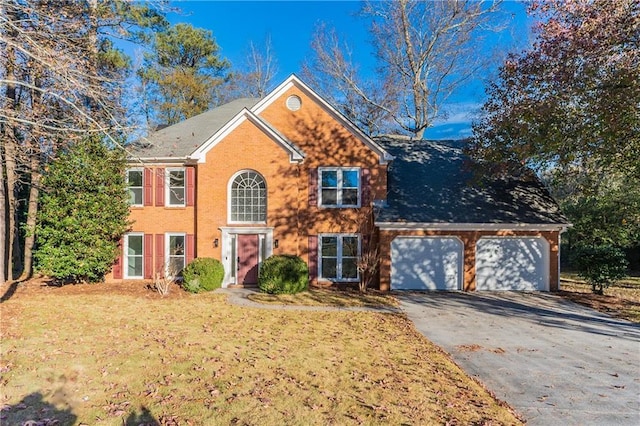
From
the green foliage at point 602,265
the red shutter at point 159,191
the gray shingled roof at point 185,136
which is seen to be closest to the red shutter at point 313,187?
the gray shingled roof at point 185,136

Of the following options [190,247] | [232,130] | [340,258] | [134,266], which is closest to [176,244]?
[190,247]

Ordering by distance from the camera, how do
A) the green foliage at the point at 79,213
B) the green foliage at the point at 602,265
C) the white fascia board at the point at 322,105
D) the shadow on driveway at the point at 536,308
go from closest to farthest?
1. the shadow on driveway at the point at 536,308
2. the green foliage at the point at 79,213
3. the green foliage at the point at 602,265
4. the white fascia board at the point at 322,105

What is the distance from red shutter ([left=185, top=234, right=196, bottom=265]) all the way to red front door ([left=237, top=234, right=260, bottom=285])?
2.02 meters

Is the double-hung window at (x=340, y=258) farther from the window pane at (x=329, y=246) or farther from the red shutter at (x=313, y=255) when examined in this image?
the red shutter at (x=313, y=255)

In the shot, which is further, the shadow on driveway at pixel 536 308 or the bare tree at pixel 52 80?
the shadow on driveway at pixel 536 308

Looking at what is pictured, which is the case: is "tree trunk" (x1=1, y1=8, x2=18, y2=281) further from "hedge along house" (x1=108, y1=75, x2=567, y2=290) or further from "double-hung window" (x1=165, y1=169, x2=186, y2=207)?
"double-hung window" (x1=165, y1=169, x2=186, y2=207)

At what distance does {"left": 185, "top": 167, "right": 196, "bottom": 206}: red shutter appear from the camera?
16.0 meters

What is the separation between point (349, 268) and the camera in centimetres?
1582

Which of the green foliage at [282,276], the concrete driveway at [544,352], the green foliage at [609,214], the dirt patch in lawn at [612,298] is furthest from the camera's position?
the green foliage at [609,214]

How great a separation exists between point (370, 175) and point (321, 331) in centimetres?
834

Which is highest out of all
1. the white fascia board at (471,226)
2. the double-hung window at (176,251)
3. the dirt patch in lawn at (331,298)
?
the white fascia board at (471,226)

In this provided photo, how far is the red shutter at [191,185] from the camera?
52.4 ft

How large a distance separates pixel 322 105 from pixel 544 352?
471 inches

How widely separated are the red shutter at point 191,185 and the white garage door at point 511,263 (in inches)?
475
